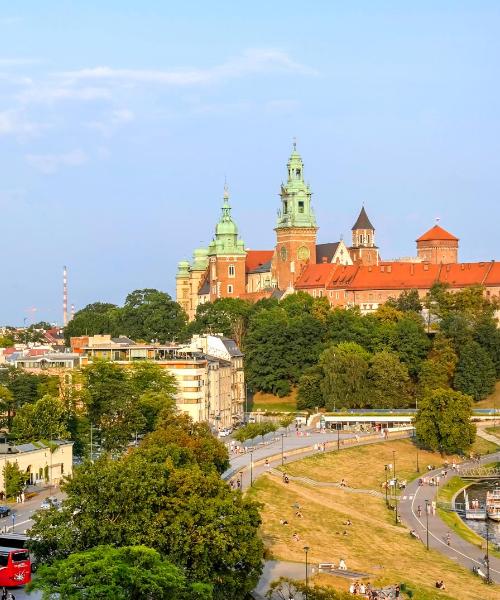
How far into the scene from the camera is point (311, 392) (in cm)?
14475

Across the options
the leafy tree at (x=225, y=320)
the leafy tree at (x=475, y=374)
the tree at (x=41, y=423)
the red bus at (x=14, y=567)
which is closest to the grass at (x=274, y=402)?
the leafy tree at (x=225, y=320)

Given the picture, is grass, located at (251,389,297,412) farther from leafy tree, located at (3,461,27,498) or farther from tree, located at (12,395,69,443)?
leafy tree, located at (3,461,27,498)

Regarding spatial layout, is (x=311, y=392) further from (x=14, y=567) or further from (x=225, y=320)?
(x=14, y=567)

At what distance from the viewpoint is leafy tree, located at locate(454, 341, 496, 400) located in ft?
472

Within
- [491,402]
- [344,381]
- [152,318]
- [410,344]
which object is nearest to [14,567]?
[344,381]

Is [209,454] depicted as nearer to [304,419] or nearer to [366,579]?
[366,579]

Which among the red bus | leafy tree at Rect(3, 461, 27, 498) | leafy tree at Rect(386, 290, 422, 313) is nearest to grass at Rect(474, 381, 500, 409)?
leafy tree at Rect(386, 290, 422, 313)

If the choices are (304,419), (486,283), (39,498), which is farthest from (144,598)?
(486,283)

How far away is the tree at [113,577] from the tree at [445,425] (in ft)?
219

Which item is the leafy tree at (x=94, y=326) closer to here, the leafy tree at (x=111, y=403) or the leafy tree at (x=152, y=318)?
the leafy tree at (x=152, y=318)

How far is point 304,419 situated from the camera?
453ft

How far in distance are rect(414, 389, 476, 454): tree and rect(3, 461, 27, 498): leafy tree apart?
45.5 m

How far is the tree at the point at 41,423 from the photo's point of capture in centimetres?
9275

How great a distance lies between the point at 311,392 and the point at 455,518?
54098mm
